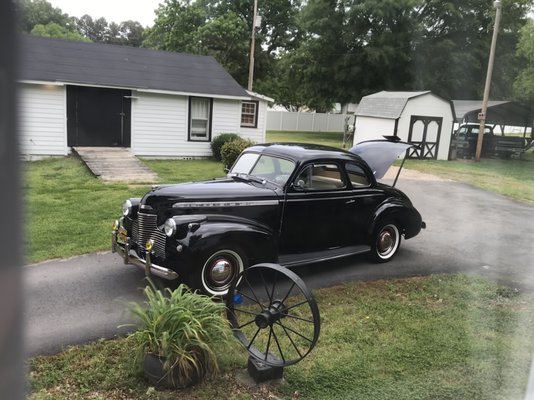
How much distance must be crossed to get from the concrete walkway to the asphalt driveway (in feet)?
18.1

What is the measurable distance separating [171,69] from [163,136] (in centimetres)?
229

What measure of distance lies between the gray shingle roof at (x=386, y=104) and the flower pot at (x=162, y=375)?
16322 mm

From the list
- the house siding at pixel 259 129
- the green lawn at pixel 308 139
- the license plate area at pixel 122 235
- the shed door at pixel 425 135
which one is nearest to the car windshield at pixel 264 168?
the license plate area at pixel 122 235

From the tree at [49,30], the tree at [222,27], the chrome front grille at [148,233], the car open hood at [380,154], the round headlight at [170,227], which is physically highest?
the tree at [222,27]

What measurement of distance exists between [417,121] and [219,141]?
8.25 meters

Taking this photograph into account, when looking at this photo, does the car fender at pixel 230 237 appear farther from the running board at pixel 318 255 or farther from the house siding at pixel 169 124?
the house siding at pixel 169 124

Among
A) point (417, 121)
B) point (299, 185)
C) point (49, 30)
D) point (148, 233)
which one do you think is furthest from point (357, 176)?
point (417, 121)

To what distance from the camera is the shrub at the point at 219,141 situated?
14.8 meters

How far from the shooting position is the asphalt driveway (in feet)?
12.8

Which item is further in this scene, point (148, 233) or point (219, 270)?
point (148, 233)

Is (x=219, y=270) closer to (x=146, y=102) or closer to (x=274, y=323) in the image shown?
(x=274, y=323)

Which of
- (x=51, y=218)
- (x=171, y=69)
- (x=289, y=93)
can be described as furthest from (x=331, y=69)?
(x=51, y=218)

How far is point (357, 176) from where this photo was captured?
5855 mm

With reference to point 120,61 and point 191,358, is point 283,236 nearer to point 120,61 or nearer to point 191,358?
point 191,358
